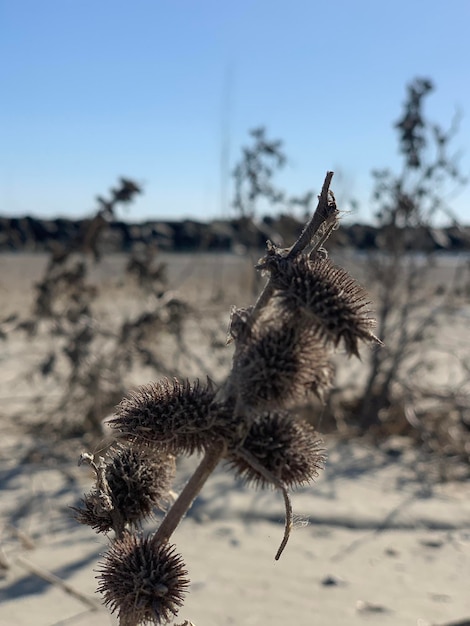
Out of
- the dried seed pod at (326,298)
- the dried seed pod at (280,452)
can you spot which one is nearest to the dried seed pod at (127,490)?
the dried seed pod at (280,452)

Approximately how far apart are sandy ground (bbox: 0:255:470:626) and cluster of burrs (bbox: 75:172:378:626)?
673 millimetres

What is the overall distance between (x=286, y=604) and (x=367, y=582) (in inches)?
20.0

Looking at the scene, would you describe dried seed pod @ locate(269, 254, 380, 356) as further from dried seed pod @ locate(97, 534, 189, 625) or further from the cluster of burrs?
dried seed pod @ locate(97, 534, 189, 625)

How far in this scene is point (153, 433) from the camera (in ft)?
4.21

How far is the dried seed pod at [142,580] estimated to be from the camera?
124cm

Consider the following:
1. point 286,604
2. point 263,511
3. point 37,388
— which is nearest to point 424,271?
point 263,511

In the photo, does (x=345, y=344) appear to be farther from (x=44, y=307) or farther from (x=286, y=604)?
(x=44, y=307)

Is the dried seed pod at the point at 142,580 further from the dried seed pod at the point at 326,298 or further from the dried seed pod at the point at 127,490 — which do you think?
the dried seed pod at the point at 326,298

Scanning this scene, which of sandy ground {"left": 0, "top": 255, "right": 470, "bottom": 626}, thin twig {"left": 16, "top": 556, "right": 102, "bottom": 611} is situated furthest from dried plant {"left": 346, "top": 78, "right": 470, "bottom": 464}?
thin twig {"left": 16, "top": 556, "right": 102, "bottom": 611}

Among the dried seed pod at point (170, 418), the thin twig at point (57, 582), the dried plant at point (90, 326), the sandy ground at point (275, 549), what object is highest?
the dried seed pod at point (170, 418)

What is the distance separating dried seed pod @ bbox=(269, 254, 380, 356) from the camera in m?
1.20

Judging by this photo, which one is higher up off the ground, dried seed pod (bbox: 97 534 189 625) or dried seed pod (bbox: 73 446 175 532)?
dried seed pod (bbox: 73 446 175 532)

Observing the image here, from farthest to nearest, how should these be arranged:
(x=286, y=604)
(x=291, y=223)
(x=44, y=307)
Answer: (x=291, y=223), (x=44, y=307), (x=286, y=604)

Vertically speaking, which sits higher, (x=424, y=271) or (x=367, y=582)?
(x=424, y=271)
